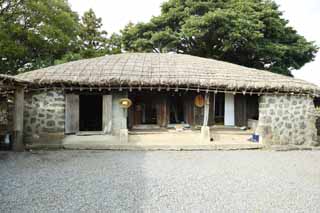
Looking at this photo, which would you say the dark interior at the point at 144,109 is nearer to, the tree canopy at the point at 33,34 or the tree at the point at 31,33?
the tree canopy at the point at 33,34

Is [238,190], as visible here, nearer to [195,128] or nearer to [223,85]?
[223,85]

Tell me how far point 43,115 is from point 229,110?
7631 millimetres

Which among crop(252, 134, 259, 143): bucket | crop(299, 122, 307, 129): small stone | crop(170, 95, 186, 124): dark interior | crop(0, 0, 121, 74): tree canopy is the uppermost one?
crop(0, 0, 121, 74): tree canopy

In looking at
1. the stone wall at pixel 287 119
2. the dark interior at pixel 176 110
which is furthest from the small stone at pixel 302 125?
the dark interior at pixel 176 110

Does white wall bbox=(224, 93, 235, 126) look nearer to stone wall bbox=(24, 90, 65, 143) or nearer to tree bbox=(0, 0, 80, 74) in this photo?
stone wall bbox=(24, 90, 65, 143)

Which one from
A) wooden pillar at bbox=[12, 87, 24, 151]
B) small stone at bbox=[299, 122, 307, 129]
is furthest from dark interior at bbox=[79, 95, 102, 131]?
small stone at bbox=[299, 122, 307, 129]

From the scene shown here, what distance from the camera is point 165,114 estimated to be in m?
10.1

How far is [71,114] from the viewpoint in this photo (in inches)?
342

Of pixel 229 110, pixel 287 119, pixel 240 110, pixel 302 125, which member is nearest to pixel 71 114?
pixel 229 110

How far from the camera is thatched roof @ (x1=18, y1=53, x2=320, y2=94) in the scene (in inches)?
318

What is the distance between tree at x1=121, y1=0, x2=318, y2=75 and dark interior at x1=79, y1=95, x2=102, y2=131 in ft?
25.1

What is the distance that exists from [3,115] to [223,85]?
44.7ft

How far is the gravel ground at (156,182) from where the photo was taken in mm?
3461

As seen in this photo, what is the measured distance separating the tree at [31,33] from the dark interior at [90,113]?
6.82 metres
